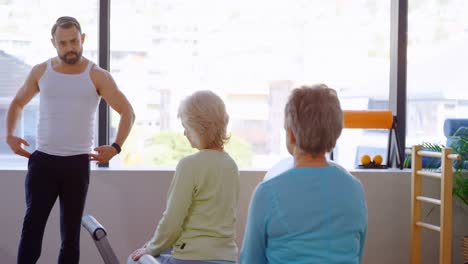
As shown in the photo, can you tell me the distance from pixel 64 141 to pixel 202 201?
44.7 inches

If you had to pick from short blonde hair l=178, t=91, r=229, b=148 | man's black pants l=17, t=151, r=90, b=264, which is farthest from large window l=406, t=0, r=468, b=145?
short blonde hair l=178, t=91, r=229, b=148

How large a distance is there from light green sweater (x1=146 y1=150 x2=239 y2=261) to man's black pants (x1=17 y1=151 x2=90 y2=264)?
0.98 m

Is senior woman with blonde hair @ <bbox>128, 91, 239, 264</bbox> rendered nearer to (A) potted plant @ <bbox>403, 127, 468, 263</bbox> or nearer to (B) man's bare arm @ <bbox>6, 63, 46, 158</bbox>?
(B) man's bare arm @ <bbox>6, 63, 46, 158</bbox>

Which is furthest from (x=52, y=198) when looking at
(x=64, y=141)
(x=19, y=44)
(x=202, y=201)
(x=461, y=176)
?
(x=461, y=176)

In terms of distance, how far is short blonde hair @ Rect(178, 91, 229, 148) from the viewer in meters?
2.35

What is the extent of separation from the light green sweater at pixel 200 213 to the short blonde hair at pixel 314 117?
659 mm

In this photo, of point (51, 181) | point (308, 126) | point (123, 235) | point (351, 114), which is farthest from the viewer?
point (351, 114)

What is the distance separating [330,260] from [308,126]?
0.31m

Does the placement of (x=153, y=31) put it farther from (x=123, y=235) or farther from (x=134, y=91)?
(x=123, y=235)

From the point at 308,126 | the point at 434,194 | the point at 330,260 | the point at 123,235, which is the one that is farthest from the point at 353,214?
the point at 434,194

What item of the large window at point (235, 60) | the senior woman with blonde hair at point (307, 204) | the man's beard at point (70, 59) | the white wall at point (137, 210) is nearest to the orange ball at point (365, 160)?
the white wall at point (137, 210)

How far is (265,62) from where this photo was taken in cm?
443

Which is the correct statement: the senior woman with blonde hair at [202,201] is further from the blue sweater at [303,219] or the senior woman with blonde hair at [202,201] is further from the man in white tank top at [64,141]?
the man in white tank top at [64,141]

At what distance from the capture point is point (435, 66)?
15.3 feet
